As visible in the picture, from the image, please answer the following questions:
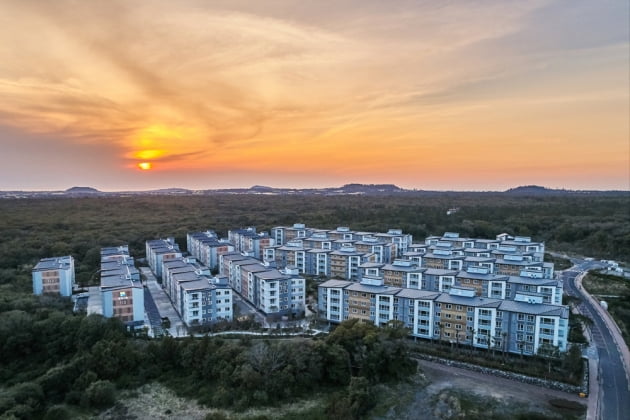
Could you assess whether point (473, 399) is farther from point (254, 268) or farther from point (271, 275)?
point (254, 268)

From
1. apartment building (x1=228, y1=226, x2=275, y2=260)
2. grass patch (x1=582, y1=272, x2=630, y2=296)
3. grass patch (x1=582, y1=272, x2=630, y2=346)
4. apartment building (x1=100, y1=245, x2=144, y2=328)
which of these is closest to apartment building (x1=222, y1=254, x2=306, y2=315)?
apartment building (x1=100, y1=245, x2=144, y2=328)

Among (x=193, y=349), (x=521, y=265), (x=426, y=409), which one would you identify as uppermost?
(x=521, y=265)

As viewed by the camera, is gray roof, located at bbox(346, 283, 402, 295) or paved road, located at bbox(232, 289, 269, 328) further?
paved road, located at bbox(232, 289, 269, 328)

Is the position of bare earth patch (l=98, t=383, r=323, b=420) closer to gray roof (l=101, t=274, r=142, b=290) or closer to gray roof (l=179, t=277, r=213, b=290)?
gray roof (l=179, t=277, r=213, b=290)

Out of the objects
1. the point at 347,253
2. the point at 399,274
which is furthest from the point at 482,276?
the point at 347,253

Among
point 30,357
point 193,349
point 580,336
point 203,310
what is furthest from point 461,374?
point 30,357

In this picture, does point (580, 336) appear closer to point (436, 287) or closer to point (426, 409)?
point (436, 287)
